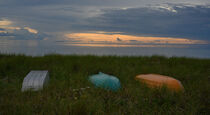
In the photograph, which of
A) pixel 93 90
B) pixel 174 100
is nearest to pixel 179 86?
pixel 174 100

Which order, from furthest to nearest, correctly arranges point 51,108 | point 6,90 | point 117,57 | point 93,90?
point 117,57 → point 6,90 → point 93,90 → point 51,108

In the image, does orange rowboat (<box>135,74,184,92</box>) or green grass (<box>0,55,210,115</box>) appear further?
orange rowboat (<box>135,74,184,92</box>)

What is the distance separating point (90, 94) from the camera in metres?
4.41

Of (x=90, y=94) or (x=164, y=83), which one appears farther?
(x=164, y=83)

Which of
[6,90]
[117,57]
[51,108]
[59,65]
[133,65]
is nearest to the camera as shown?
[51,108]

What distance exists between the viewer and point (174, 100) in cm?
413

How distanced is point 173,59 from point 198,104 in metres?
5.01

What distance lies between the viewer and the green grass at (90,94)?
3654 millimetres

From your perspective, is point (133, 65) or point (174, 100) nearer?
point (174, 100)

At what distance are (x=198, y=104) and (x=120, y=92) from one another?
173 centimetres

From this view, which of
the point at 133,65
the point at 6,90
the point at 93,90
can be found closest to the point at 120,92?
the point at 93,90

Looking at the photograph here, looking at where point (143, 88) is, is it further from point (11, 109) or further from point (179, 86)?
point (11, 109)

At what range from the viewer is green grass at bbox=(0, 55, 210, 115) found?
3654mm

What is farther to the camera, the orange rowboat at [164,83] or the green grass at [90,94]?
the orange rowboat at [164,83]
